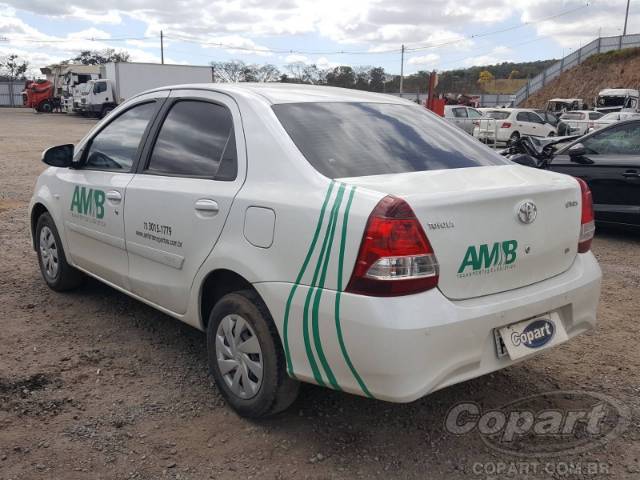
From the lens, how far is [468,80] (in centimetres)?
6994

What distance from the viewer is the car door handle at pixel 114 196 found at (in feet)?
12.7

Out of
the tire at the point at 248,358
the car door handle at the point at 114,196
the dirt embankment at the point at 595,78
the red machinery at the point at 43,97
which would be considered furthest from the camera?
the dirt embankment at the point at 595,78

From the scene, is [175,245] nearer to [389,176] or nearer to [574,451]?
[389,176]

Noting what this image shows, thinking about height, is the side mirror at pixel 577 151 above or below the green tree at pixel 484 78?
below

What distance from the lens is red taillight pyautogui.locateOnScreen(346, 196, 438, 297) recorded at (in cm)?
249

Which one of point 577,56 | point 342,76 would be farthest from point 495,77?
point 342,76

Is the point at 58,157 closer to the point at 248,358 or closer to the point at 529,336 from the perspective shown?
the point at 248,358

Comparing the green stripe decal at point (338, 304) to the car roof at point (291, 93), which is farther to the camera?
the car roof at point (291, 93)

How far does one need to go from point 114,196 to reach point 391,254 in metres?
2.16

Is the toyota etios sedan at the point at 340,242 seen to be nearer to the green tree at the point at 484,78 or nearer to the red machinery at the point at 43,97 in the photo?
the red machinery at the point at 43,97

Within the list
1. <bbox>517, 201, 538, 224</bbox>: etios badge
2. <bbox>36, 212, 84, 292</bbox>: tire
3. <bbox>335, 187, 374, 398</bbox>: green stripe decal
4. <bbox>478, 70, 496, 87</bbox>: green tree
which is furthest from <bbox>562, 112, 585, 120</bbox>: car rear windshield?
<bbox>478, 70, 496, 87</bbox>: green tree

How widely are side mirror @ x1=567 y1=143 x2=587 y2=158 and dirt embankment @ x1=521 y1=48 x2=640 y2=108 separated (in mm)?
42155

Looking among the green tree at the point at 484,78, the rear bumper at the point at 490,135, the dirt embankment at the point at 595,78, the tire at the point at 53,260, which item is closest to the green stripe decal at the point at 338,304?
the tire at the point at 53,260

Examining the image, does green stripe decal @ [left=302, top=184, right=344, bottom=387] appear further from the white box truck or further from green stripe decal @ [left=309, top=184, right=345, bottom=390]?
the white box truck
